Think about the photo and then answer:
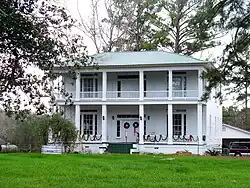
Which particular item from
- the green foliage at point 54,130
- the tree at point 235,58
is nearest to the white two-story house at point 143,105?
the green foliage at point 54,130

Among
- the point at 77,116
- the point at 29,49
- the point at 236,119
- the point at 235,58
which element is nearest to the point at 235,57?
the point at 235,58

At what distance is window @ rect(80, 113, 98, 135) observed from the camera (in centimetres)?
3875

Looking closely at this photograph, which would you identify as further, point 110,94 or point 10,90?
point 110,94

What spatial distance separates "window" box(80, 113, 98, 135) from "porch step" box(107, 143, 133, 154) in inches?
106

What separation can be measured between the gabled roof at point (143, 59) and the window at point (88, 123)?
453 cm

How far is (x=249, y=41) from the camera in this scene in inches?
761

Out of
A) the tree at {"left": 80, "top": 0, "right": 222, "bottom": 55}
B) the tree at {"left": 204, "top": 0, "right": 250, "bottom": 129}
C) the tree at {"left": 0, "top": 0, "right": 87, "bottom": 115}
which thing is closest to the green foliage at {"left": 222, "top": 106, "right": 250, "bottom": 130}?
the tree at {"left": 80, "top": 0, "right": 222, "bottom": 55}

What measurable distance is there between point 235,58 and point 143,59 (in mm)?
17565

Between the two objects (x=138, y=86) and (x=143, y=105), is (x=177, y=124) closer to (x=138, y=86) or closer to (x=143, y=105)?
(x=143, y=105)

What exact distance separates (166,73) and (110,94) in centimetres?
455

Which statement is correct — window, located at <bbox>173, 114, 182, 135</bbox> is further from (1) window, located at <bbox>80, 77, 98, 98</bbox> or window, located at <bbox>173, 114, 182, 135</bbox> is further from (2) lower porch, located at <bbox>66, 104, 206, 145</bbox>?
(1) window, located at <bbox>80, 77, 98, 98</bbox>

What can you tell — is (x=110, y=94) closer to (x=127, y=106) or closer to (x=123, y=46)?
(x=127, y=106)

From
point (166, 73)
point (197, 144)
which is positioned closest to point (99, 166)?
point (197, 144)

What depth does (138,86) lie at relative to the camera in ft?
126
